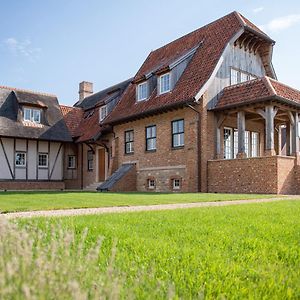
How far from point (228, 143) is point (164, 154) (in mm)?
3387

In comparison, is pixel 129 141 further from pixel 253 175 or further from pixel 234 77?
pixel 253 175

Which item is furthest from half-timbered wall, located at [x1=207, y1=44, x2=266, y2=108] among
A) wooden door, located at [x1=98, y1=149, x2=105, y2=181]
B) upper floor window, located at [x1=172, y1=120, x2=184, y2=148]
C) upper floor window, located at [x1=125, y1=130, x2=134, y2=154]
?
wooden door, located at [x1=98, y1=149, x2=105, y2=181]

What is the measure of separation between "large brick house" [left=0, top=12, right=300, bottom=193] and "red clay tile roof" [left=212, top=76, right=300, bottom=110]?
0.18 feet

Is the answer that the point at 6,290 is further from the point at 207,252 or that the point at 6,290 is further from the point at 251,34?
the point at 251,34

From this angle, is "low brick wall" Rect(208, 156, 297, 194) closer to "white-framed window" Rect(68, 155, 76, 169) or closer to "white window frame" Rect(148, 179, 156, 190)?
"white window frame" Rect(148, 179, 156, 190)

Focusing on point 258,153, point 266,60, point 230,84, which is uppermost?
point 266,60

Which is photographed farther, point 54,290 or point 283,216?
point 283,216

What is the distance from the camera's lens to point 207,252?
14.0 feet

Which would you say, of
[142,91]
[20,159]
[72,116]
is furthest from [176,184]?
[72,116]

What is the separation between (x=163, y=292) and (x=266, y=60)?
68.2 feet

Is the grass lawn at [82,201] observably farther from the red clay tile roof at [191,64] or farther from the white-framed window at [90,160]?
the white-framed window at [90,160]

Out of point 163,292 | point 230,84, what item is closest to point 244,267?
point 163,292

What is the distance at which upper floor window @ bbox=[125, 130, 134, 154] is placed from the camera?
2259 centimetres

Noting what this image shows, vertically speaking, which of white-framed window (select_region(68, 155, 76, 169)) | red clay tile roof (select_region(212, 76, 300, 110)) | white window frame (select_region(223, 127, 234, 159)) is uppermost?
red clay tile roof (select_region(212, 76, 300, 110))
